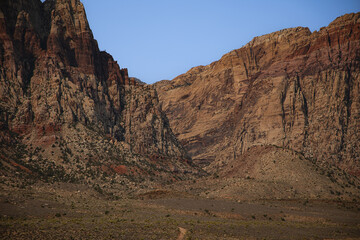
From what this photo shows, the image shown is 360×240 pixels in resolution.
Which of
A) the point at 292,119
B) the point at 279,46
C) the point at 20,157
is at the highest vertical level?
the point at 279,46

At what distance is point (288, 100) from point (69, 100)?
66.3 meters

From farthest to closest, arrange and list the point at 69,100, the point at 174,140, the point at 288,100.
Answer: the point at 288,100
the point at 174,140
the point at 69,100

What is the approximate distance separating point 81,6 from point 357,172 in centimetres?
7805

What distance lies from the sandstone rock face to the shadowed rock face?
3018 centimetres

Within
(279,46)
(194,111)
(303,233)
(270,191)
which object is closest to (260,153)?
(270,191)

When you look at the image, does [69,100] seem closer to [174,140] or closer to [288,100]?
[174,140]

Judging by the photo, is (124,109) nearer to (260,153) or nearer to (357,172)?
(260,153)

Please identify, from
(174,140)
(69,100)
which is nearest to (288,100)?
(174,140)

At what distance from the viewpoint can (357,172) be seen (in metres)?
113

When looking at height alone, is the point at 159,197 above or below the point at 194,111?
below

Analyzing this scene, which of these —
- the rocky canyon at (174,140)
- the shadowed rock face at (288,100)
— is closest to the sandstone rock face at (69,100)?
the rocky canyon at (174,140)

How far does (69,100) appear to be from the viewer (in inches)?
3848

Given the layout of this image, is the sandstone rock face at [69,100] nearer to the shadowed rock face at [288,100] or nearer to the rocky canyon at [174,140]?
the rocky canyon at [174,140]

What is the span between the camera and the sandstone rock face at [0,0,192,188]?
90750 mm
